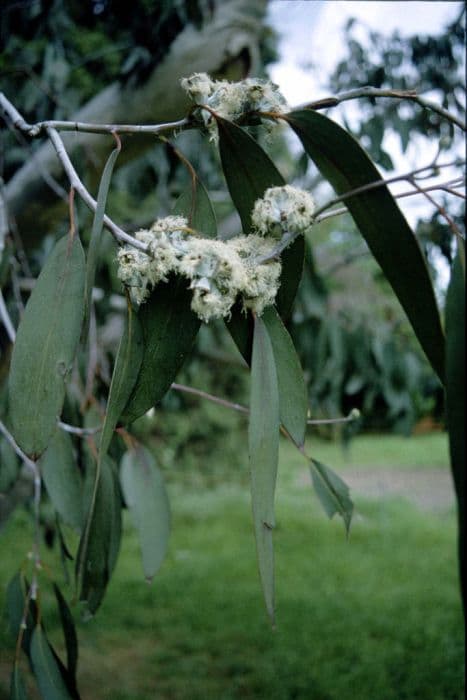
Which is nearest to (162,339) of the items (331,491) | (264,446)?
(264,446)

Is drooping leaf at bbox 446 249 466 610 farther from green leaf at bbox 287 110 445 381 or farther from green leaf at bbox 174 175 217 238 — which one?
green leaf at bbox 174 175 217 238

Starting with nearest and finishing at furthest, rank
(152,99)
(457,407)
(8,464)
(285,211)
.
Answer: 1. (457,407)
2. (285,211)
3. (8,464)
4. (152,99)

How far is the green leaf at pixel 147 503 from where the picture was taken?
1073 mm

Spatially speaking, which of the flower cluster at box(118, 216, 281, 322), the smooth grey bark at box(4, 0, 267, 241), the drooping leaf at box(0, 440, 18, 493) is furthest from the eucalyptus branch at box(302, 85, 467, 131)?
the smooth grey bark at box(4, 0, 267, 241)

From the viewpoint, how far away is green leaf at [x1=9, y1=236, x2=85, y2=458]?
0.68m

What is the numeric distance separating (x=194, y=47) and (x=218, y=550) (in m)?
3.71

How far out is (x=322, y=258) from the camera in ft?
16.9

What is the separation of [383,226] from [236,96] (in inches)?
6.8

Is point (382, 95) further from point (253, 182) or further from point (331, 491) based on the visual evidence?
point (331, 491)

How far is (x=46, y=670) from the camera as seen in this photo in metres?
0.97

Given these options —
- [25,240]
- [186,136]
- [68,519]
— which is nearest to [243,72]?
[186,136]

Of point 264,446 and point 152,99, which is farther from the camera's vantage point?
point 152,99

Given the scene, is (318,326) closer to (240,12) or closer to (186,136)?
(186,136)

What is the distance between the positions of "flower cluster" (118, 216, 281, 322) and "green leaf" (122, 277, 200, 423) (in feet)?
0.10
